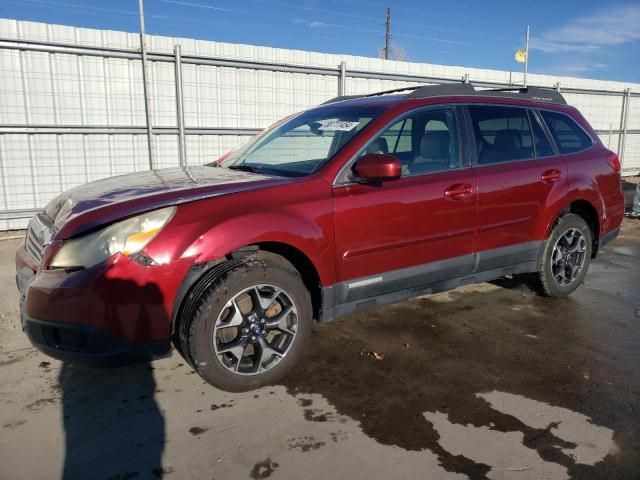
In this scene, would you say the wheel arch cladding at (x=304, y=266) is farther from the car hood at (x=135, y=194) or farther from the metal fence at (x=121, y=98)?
the metal fence at (x=121, y=98)

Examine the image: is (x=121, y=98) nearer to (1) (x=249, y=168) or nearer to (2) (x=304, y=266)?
(1) (x=249, y=168)

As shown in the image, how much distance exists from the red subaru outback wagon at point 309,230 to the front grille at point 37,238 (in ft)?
0.10

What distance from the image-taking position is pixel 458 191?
12.2 feet

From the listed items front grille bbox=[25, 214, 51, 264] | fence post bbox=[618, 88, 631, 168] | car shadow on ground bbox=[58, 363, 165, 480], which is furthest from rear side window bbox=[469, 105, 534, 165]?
fence post bbox=[618, 88, 631, 168]

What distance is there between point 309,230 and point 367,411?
1.08m

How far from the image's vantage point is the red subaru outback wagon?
2.64m

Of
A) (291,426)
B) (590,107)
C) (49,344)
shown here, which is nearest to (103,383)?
(49,344)

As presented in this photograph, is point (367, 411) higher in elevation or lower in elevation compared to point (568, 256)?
lower

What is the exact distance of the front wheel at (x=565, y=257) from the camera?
450 centimetres

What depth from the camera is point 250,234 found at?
289cm

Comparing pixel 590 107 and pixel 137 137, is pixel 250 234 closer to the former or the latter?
pixel 137 137

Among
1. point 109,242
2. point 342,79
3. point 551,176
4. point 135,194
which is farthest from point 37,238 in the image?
point 342,79

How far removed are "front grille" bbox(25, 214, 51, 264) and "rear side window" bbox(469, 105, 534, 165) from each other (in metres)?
2.99

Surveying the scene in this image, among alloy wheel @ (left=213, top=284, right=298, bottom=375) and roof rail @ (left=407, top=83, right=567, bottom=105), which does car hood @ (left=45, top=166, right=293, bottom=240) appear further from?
roof rail @ (left=407, top=83, right=567, bottom=105)
